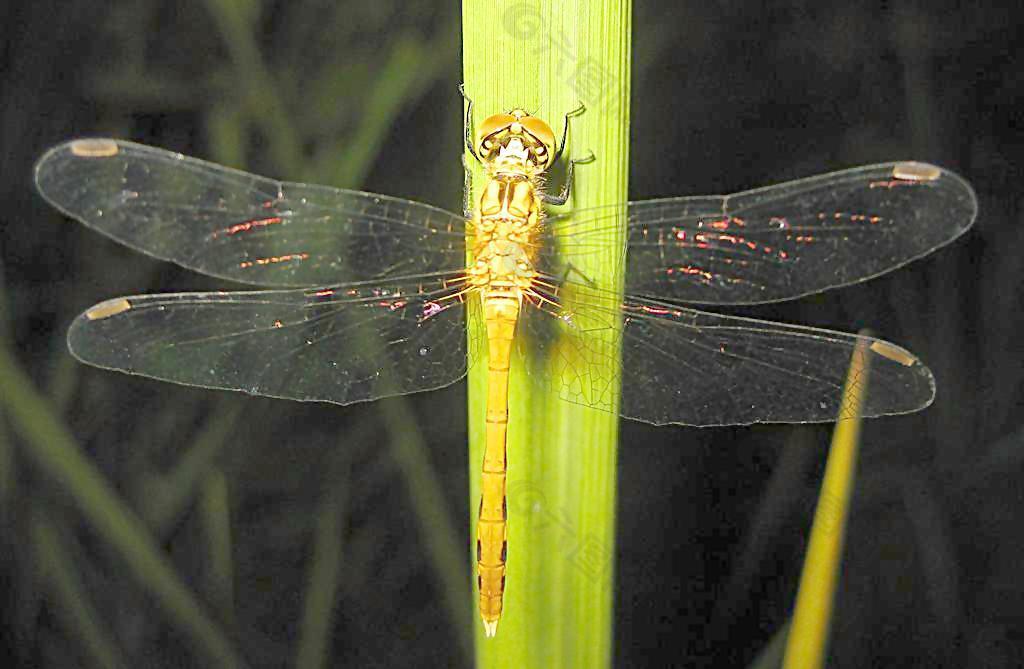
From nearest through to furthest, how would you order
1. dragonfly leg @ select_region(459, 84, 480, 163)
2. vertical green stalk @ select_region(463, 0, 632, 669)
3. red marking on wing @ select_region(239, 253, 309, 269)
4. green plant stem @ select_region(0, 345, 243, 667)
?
vertical green stalk @ select_region(463, 0, 632, 669) → dragonfly leg @ select_region(459, 84, 480, 163) → red marking on wing @ select_region(239, 253, 309, 269) → green plant stem @ select_region(0, 345, 243, 667)

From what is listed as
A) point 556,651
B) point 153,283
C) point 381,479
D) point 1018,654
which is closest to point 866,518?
point 1018,654

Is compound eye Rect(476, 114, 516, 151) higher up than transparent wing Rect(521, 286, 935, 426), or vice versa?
compound eye Rect(476, 114, 516, 151)

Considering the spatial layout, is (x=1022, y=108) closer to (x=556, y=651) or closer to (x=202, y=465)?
(x=556, y=651)

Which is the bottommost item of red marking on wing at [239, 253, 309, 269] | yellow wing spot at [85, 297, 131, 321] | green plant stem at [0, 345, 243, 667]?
green plant stem at [0, 345, 243, 667]

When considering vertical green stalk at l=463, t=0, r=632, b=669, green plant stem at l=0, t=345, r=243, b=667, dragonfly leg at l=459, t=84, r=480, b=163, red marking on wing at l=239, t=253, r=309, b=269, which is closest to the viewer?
vertical green stalk at l=463, t=0, r=632, b=669

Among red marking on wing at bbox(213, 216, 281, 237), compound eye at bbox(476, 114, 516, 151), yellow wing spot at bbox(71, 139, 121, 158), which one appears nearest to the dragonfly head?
compound eye at bbox(476, 114, 516, 151)

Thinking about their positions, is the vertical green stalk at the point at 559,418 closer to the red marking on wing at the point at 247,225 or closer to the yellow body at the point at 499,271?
the yellow body at the point at 499,271

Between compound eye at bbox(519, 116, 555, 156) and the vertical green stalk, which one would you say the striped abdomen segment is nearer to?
the vertical green stalk

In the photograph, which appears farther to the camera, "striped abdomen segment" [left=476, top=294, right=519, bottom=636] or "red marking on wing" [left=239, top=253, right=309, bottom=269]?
"red marking on wing" [left=239, top=253, right=309, bottom=269]

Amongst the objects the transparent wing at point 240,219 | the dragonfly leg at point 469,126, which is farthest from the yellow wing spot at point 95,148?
the dragonfly leg at point 469,126
